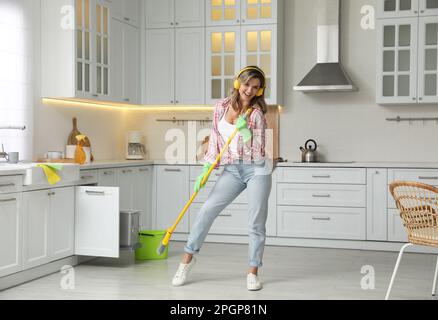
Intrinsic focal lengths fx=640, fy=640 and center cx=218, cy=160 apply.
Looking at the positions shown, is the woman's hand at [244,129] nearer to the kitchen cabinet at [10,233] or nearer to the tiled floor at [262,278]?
the tiled floor at [262,278]

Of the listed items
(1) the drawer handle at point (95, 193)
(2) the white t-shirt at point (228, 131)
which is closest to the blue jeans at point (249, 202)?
(2) the white t-shirt at point (228, 131)

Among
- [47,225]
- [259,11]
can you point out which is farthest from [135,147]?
[47,225]

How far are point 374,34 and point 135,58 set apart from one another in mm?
2313

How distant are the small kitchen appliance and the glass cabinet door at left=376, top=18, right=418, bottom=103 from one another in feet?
7.96

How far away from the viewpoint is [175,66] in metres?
6.30

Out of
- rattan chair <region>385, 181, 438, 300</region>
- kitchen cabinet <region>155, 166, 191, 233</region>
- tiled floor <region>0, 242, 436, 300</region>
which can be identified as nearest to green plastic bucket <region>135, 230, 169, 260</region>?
tiled floor <region>0, 242, 436, 300</region>

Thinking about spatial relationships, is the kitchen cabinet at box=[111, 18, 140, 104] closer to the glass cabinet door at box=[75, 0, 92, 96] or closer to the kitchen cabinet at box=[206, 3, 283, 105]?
the glass cabinet door at box=[75, 0, 92, 96]

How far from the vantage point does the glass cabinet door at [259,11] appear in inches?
235

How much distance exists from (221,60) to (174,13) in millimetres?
682

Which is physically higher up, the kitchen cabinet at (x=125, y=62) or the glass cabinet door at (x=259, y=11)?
the glass cabinet door at (x=259, y=11)

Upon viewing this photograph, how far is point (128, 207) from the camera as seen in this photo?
5652mm

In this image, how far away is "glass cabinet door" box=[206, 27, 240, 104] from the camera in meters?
6.11
